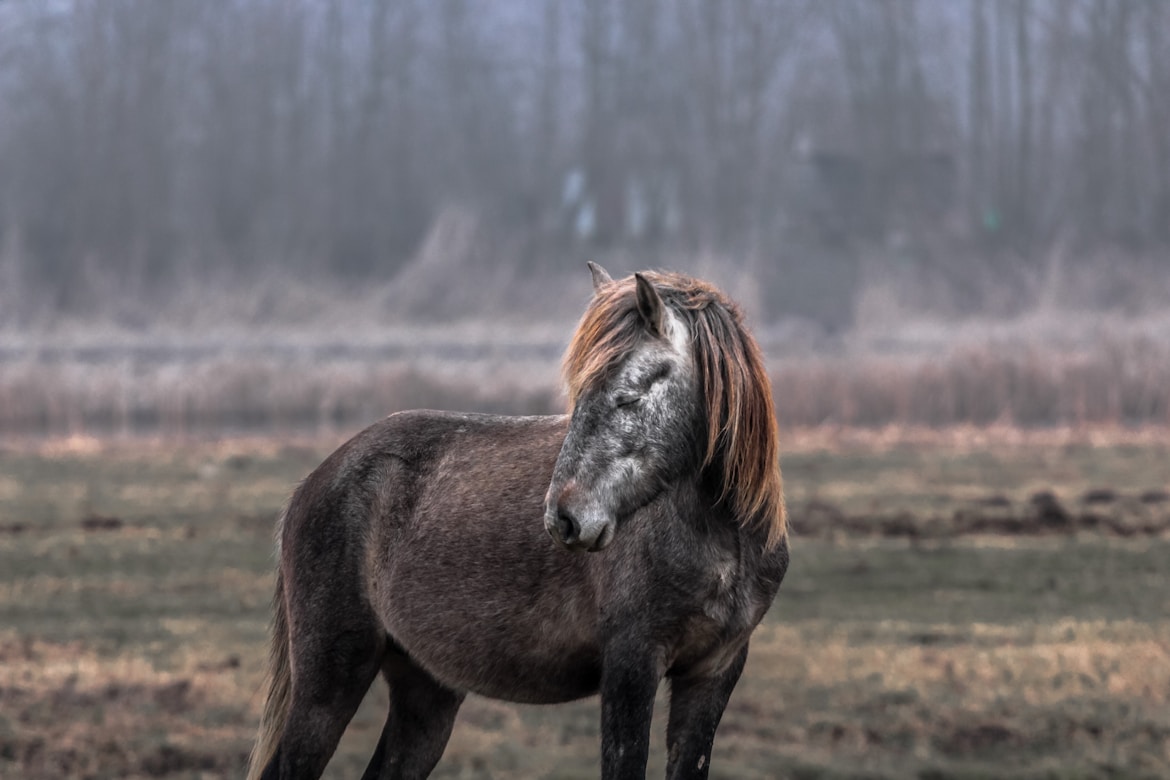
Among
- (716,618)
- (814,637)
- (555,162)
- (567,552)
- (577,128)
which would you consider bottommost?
(814,637)

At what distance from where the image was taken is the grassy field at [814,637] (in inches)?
326

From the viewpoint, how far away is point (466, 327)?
39.7 m

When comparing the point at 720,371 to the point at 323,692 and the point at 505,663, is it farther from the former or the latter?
the point at 323,692

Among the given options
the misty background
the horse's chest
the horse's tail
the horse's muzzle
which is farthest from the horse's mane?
the misty background

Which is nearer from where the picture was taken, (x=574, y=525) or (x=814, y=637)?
(x=574, y=525)

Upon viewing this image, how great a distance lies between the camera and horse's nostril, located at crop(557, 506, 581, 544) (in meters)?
4.16

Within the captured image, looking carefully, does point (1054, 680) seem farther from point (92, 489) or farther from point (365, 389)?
point (365, 389)

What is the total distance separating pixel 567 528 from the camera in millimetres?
4168

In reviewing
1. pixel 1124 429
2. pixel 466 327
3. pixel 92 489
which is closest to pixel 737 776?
pixel 92 489

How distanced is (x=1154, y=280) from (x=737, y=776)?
36153 millimetres

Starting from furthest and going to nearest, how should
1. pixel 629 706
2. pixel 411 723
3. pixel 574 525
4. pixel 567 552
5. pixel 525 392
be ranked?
pixel 525 392 → pixel 411 723 → pixel 567 552 → pixel 629 706 → pixel 574 525

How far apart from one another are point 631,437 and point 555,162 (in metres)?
47.3

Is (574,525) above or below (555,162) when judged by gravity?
above

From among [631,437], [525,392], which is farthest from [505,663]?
[525,392]
